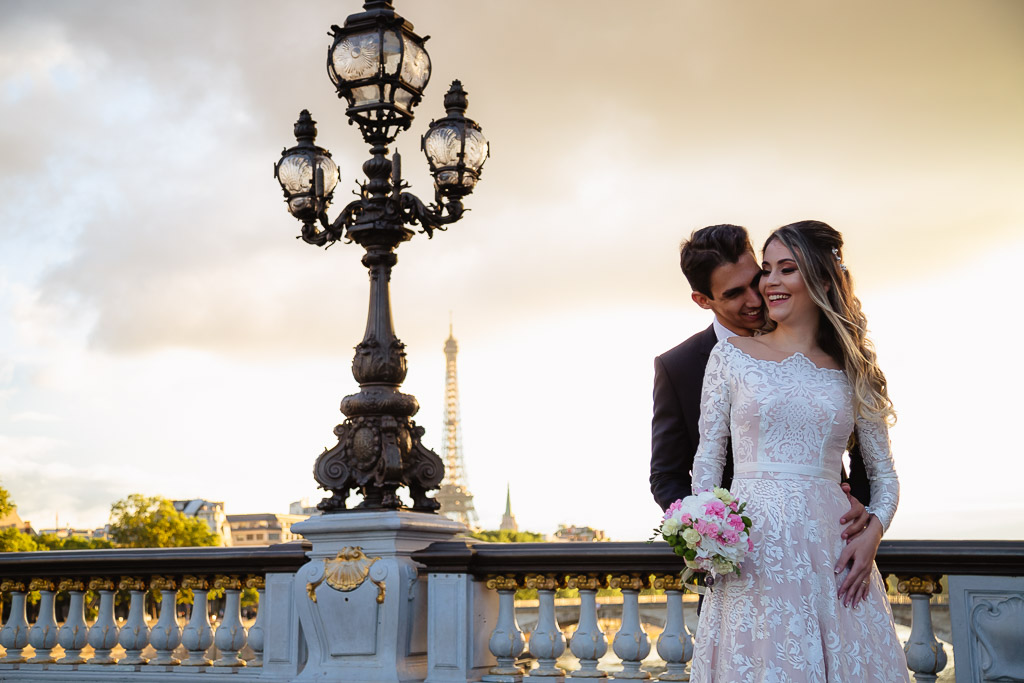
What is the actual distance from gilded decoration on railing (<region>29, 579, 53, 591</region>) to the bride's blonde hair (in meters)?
6.25

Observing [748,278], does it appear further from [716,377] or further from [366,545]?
[366,545]

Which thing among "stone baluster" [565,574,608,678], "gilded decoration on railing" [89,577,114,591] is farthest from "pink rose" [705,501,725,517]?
"gilded decoration on railing" [89,577,114,591]

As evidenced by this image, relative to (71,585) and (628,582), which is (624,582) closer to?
(628,582)

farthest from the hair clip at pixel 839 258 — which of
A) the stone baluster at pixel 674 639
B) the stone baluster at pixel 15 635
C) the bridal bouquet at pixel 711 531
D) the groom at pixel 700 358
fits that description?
the stone baluster at pixel 15 635

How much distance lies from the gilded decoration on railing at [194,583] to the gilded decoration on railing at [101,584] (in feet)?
1.94

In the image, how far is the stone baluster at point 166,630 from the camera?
24.9ft

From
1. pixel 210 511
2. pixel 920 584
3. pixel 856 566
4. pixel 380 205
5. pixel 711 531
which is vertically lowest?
pixel 920 584

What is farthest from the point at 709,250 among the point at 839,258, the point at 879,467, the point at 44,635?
the point at 44,635

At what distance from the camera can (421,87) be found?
778 cm

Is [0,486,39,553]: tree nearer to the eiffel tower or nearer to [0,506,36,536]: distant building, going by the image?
[0,506,36,536]: distant building

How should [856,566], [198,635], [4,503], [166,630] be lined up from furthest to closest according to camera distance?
[4,503] → [166,630] → [198,635] → [856,566]

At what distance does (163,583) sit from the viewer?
25.5ft

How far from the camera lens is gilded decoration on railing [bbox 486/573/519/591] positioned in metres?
6.82

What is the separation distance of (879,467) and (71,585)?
619 centimetres
